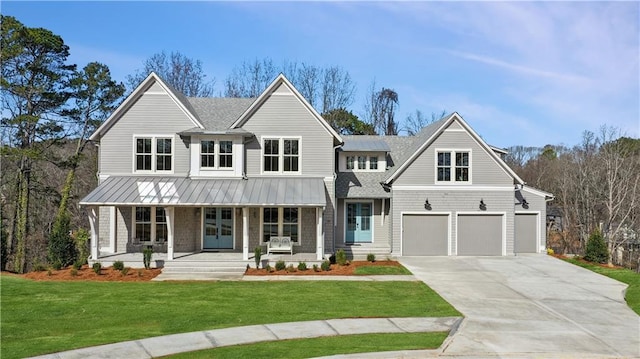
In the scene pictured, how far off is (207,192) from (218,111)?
18.4ft

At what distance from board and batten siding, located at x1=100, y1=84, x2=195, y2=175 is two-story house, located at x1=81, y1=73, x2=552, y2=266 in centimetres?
5

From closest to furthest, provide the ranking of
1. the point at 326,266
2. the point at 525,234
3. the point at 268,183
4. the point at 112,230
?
the point at 326,266, the point at 112,230, the point at 268,183, the point at 525,234

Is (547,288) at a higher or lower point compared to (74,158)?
lower

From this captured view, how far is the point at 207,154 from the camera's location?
2320 centimetres

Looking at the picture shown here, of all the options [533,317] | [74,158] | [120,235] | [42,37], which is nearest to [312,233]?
[120,235]

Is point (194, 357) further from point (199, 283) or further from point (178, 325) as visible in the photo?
point (199, 283)

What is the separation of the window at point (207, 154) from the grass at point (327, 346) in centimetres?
1408

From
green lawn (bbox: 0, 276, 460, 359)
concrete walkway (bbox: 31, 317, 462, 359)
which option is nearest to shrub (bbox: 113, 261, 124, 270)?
green lawn (bbox: 0, 276, 460, 359)

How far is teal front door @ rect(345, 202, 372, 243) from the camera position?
2588 centimetres

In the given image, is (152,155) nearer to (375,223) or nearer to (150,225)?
(150,225)

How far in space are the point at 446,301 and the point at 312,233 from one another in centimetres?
963

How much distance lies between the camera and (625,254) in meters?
33.0

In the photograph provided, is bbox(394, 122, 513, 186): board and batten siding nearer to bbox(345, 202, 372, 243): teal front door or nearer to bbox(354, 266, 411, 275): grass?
bbox(345, 202, 372, 243): teal front door

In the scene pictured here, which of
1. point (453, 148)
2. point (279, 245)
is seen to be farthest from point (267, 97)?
point (453, 148)
